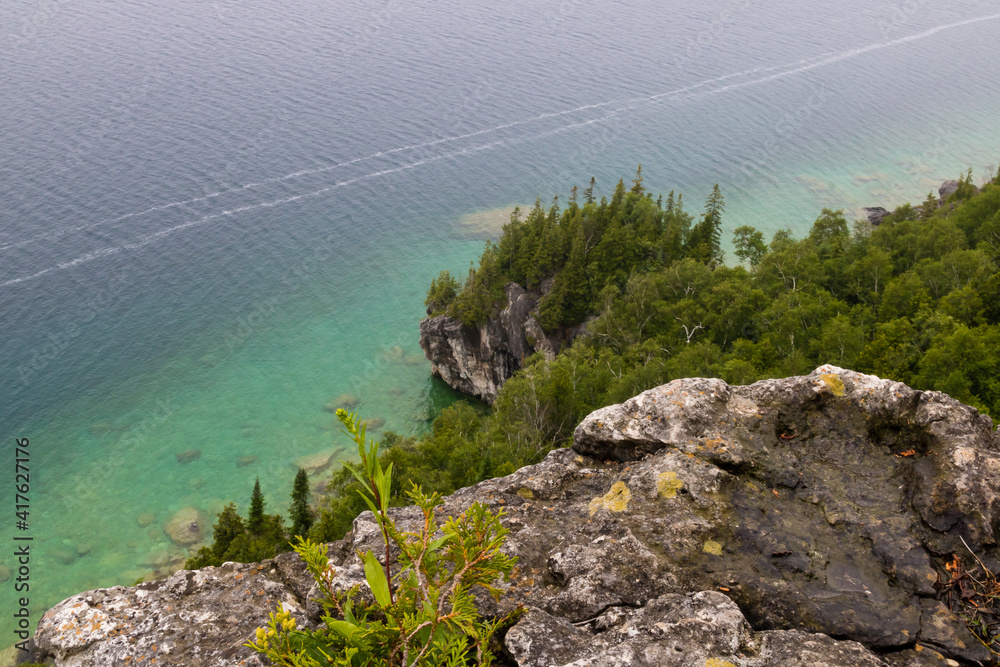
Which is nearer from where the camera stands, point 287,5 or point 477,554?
point 477,554

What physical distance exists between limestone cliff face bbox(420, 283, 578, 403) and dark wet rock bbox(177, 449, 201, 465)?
88.1 ft

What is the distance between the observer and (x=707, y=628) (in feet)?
36.1

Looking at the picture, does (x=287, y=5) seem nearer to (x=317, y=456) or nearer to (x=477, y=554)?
(x=317, y=456)

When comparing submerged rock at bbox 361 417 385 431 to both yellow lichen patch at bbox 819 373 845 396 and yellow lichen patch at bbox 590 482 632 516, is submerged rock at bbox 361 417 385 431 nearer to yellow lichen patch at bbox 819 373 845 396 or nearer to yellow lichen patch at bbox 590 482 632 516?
yellow lichen patch at bbox 590 482 632 516

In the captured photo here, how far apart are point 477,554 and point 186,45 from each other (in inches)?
6914

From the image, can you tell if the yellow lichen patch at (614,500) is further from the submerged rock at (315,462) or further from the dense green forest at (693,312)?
the submerged rock at (315,462)

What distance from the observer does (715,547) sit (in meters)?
13.5

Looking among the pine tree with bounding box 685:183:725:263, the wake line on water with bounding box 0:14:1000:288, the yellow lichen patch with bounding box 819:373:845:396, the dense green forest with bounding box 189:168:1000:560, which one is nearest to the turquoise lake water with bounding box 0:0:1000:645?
the wake line on water with bounding box 0:14:1000:288

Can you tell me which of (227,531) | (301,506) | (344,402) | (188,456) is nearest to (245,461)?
(188,456)

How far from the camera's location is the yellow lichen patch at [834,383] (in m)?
16.6

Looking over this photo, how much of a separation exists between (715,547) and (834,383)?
20.3 ft

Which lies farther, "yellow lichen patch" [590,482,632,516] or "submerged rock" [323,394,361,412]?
"submerged rock" [323,394,361,412]

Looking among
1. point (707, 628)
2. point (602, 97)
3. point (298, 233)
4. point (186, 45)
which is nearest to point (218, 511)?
point (298, 233)

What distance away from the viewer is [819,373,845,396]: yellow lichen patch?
54.6 ft
